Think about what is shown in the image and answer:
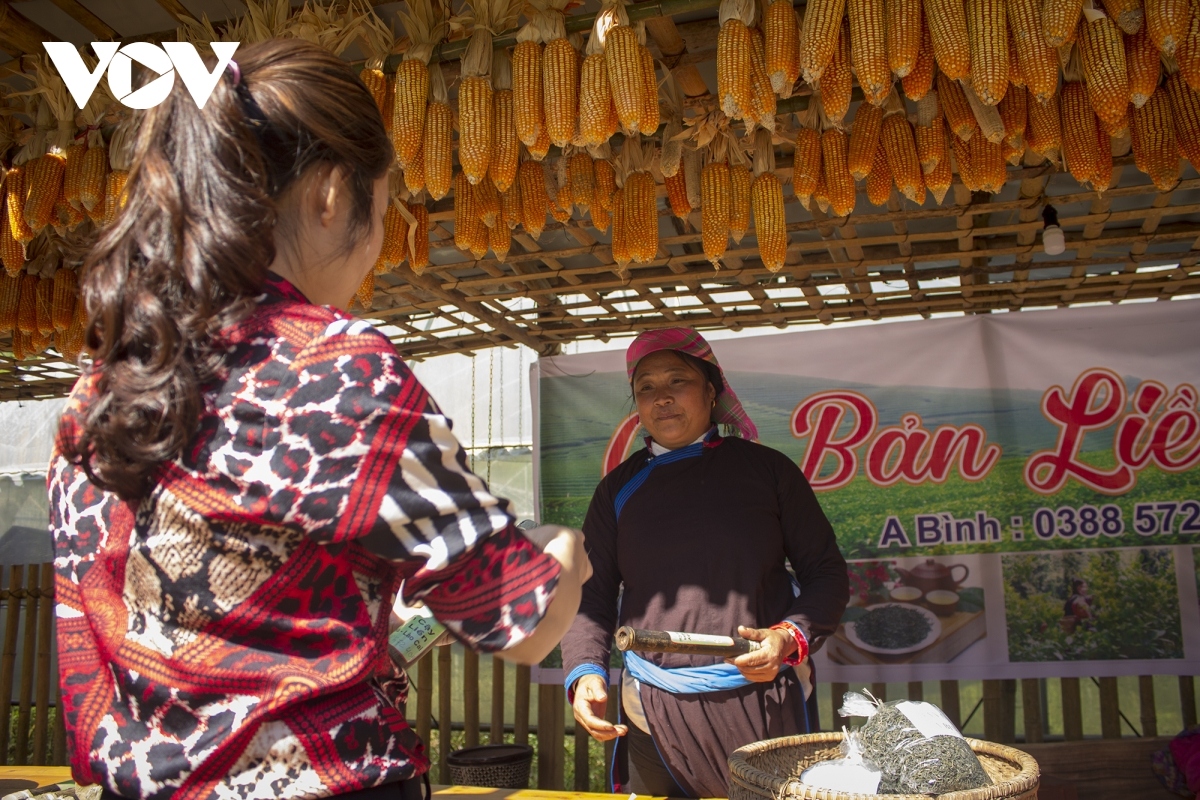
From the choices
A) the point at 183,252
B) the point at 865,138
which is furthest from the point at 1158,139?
the point at 183,252

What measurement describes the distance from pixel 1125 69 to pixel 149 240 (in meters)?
2.61

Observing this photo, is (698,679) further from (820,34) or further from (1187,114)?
(1187,114)

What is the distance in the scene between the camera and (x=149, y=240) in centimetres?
84

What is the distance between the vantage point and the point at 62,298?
15.4 ft

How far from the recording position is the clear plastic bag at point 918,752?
152 cm

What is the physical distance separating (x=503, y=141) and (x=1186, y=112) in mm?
2183

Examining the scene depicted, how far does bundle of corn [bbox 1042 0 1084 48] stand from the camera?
2268 mm

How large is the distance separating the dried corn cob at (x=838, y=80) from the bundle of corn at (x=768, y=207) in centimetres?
62

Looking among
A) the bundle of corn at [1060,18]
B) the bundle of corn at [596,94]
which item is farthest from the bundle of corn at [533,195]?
the bundle of corn at [1060,18]

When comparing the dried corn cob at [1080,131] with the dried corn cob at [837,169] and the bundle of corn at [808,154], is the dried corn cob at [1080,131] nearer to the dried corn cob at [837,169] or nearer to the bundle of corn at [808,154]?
the bundle of corn at [808,154]

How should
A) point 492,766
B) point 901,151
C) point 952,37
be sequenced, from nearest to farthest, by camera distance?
point 952,37, point 901,151, point 492,766

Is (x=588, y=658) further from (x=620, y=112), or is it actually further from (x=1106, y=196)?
(x=1106, y=196)

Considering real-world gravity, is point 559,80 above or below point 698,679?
above

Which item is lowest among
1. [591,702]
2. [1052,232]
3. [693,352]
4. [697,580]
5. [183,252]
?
[591,702]
